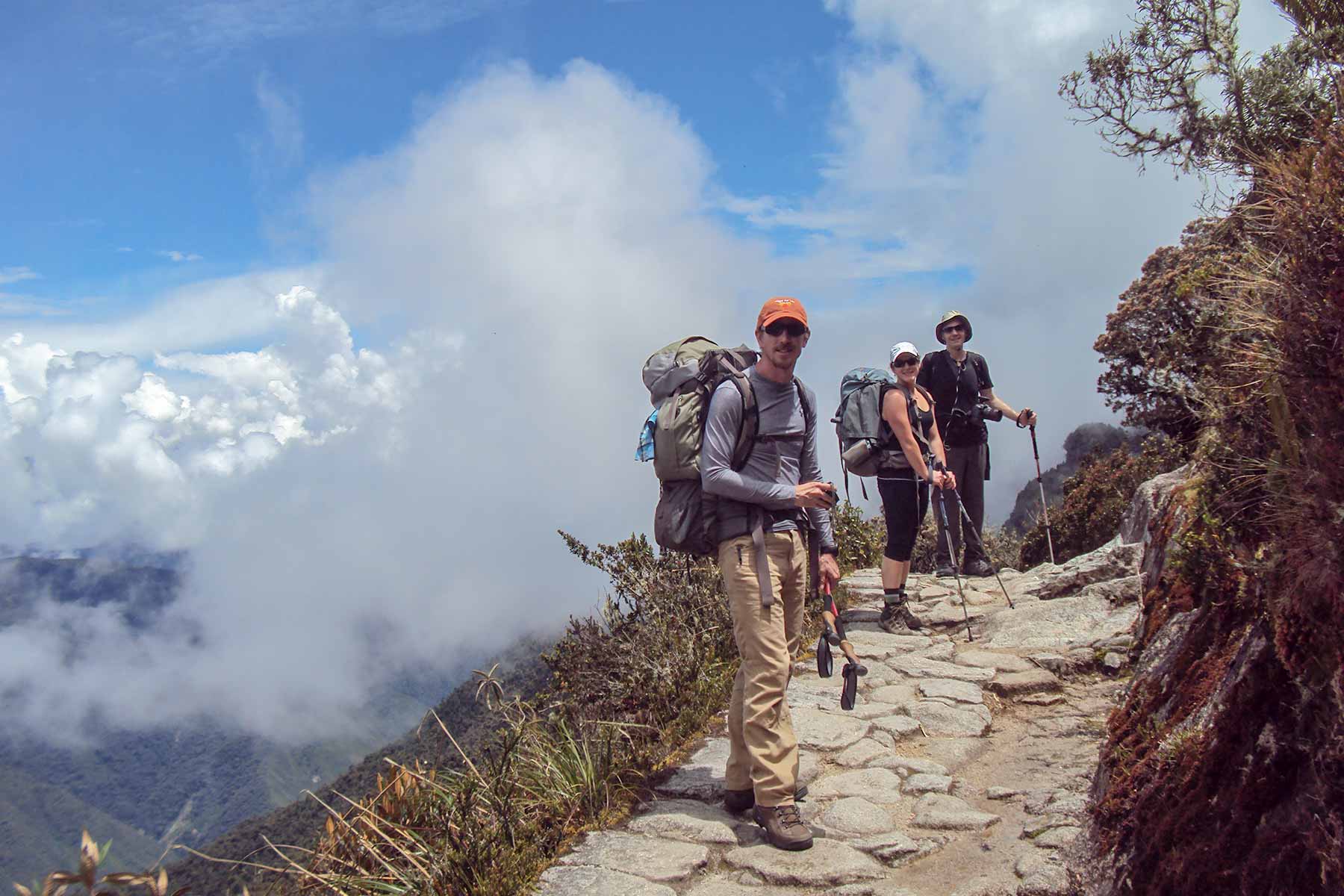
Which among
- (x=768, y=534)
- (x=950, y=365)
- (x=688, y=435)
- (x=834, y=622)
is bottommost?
(x=834, y=622)

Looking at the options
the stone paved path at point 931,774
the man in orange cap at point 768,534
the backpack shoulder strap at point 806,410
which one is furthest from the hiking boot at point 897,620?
the backpack shoulder strap at point 806,410

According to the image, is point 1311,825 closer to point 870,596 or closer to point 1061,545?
point 870,596

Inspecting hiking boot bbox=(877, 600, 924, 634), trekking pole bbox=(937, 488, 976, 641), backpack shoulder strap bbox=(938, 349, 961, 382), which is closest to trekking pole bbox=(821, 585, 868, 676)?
→ trekking pole bbox=(937, 488, 976, 641)

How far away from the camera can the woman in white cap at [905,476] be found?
779 centimetres

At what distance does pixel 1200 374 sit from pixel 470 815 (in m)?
7.09

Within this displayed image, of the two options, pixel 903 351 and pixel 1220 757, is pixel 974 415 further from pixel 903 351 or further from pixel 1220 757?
pixel 1220 757

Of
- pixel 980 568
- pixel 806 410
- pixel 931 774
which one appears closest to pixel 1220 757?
pixel 806 410

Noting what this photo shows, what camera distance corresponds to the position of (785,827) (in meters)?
4.43

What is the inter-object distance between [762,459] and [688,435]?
0.36 meters

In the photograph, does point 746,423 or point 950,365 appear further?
point 950,365

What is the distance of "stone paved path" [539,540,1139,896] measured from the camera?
4.21m

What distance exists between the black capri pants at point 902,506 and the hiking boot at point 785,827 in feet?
13.1

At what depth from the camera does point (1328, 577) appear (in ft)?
8.42

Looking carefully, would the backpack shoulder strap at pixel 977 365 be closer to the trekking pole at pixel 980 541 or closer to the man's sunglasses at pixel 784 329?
the trekking pole at pixel 980 541
